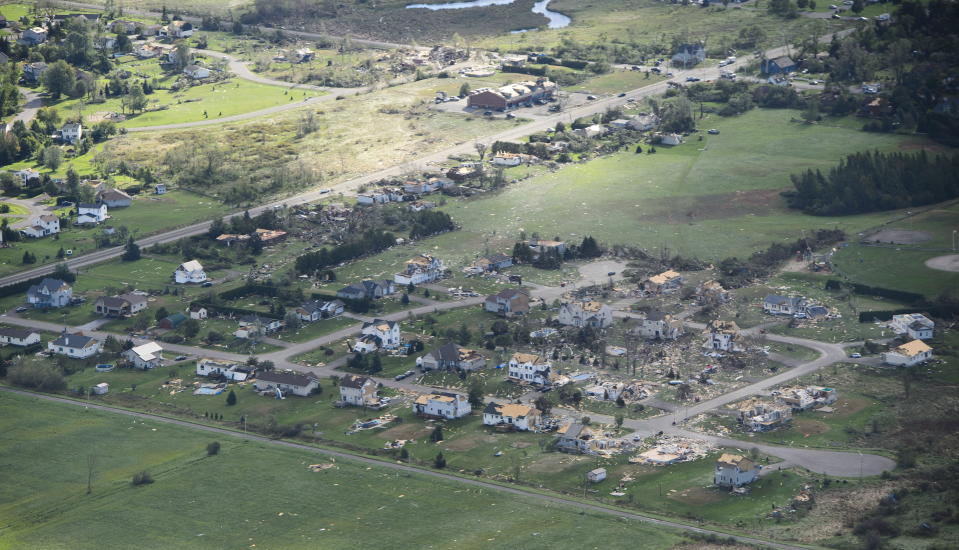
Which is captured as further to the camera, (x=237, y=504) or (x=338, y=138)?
(x=338, y=138)

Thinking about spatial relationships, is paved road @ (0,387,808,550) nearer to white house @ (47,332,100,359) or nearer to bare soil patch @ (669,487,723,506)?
bare soil patch @ (669,487,723,506)

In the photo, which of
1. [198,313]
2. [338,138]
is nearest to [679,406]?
[198,313]

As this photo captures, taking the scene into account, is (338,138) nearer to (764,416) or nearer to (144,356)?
(144,356)

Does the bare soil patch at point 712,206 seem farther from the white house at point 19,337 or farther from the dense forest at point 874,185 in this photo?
the white house at point 19,337

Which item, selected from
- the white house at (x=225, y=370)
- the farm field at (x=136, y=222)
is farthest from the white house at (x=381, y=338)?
the farm field at (x=136, y=222)

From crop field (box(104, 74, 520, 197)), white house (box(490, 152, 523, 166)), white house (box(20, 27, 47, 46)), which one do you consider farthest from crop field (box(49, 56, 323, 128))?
white house (box(490, 152, 523, 166))

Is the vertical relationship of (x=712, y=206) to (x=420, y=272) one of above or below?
above
